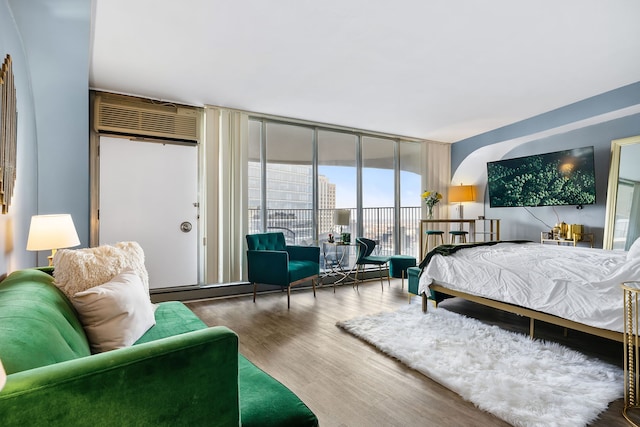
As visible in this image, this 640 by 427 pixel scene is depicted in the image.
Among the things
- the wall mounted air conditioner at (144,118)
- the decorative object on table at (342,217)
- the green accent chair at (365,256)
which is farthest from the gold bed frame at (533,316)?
the wall mounted air conditioner at (144,118)

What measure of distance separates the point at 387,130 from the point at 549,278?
3.74m

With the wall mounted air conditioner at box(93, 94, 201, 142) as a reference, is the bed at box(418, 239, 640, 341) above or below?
below

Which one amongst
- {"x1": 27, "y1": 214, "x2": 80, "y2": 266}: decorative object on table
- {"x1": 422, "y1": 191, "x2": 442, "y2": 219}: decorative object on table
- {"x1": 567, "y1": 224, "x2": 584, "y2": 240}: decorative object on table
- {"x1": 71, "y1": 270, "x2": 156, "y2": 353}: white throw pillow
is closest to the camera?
{"x1": 71, "y1": 270, "x2": 156, "y2": 353}: white throw pillow

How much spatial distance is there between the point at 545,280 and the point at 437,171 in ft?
13.7

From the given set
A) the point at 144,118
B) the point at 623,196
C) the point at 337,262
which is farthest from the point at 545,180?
the point at 144,118

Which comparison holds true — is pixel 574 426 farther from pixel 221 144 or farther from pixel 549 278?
pixel 221 144

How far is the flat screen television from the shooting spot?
4164mm

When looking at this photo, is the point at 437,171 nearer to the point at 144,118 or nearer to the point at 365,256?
the point at 365,256

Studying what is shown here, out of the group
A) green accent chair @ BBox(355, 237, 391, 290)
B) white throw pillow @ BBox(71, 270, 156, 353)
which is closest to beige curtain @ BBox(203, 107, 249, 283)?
green accent chair @ BBox(355, 237, 391, 290)

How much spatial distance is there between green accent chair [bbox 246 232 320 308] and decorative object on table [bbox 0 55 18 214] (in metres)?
2.44

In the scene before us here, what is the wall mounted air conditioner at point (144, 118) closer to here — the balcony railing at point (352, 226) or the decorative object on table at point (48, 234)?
the balcony railing at point (352, 226)

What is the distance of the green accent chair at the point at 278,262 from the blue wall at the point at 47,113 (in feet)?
6.23

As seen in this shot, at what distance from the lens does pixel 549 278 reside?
2.46 metres

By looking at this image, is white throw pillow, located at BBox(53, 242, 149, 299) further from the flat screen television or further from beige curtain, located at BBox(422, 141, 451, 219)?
beige curtain, located at BBox(422, 141, 451, 219)
